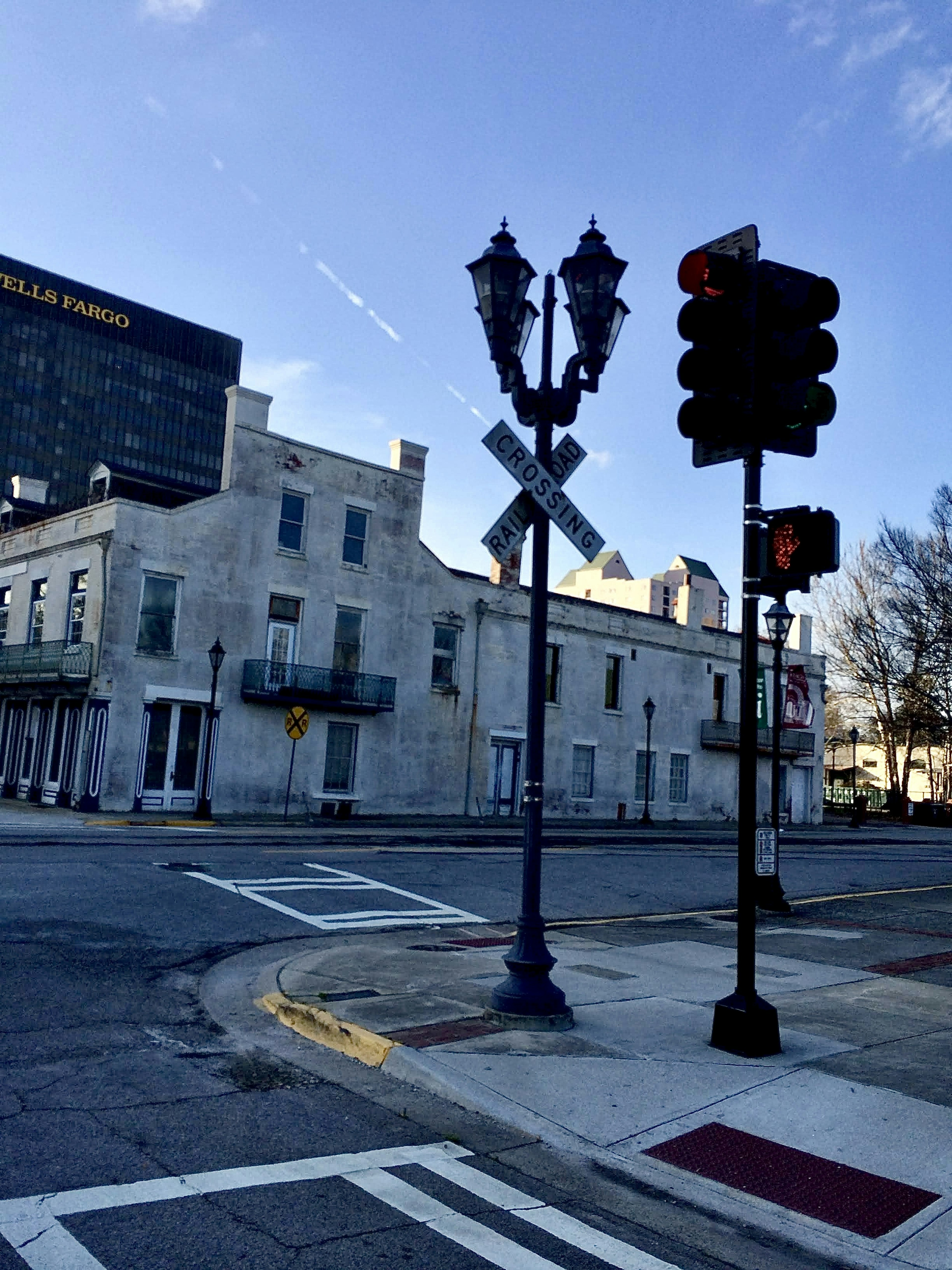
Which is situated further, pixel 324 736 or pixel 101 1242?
pixel 324 736

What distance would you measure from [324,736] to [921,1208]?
3007 cm

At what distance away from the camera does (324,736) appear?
34000 millimetres

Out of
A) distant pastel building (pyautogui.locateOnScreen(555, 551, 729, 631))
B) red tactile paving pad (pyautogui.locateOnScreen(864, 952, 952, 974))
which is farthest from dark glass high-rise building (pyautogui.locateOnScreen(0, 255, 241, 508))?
red tactile paving pad (pyautogui.locateOnScreen(864, 952, 952, 974))

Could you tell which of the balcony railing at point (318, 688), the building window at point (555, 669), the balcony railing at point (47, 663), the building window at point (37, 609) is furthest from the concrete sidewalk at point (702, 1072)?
the building window at point (555, 669)

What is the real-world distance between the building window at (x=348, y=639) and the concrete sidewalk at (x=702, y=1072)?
24083mm

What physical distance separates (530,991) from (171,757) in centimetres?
2470

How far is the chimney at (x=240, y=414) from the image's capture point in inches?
1266

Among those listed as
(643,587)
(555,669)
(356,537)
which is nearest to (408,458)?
(356,537)

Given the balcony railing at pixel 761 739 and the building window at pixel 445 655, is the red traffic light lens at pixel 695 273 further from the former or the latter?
the balcony railing at pixel 761 739

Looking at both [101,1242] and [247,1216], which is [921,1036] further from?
[101,1242]

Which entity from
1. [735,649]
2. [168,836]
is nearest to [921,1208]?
[168,836]

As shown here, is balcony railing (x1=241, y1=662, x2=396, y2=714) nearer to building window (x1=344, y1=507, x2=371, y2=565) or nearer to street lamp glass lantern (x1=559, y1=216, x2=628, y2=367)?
building window (x1=344, y1=507, x2=371, y2=565)

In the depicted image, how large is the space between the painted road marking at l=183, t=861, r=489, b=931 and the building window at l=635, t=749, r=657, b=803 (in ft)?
92.9

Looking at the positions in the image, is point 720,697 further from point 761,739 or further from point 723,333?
point 723,333
